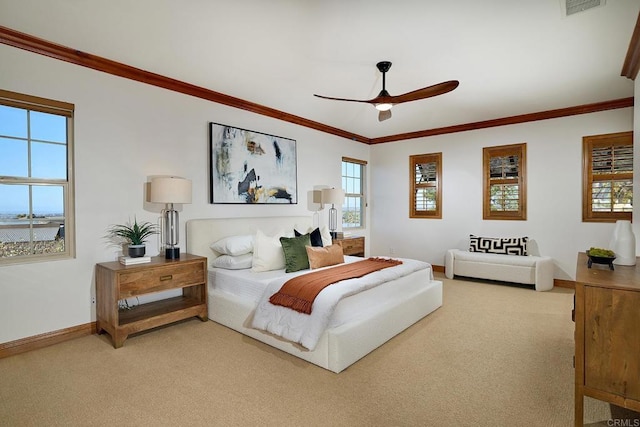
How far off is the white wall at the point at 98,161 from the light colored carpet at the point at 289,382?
42 centimetres

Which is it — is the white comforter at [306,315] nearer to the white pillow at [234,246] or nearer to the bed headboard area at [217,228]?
the white pillow at [234,246]

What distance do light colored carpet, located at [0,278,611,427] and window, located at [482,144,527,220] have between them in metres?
2.53

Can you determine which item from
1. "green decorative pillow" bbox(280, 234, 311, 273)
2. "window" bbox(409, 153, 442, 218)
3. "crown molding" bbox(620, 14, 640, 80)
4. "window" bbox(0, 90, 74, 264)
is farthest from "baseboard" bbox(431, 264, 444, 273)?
"window" bbox(0, 90, 74, 264)

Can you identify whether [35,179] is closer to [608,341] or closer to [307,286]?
[307,286]

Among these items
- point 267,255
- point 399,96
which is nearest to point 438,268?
point 267,255

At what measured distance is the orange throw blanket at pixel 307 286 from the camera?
265cm

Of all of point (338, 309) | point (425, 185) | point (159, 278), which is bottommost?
point (338, 309)

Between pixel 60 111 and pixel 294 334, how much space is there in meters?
2.86

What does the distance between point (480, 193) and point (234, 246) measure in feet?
14.0

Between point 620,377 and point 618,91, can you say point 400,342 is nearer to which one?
point 620,377

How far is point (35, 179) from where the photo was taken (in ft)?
9.61

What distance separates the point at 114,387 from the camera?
2.29 m

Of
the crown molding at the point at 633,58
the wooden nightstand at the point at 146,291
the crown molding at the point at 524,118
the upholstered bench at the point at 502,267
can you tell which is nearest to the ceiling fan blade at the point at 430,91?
the crown molding at the point at 633,58

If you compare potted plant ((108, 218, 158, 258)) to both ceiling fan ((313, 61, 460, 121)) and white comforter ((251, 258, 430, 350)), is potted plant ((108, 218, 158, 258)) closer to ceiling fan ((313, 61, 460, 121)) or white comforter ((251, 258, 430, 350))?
white comforter ((251, 258, 430, 350))
